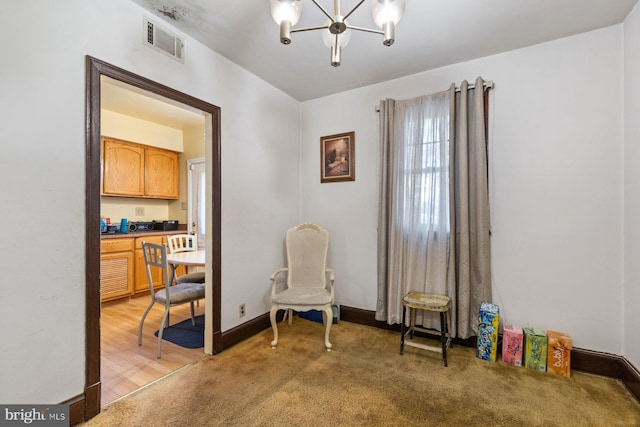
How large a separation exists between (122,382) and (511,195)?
3426mm

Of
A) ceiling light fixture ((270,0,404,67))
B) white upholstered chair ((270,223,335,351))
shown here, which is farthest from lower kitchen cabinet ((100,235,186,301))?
ceiling light fixture ((270,0,404,67))

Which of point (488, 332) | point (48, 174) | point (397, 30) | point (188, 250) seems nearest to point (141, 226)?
point (188, 250)

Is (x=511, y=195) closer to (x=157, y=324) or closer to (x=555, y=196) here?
(x=555, y=196)

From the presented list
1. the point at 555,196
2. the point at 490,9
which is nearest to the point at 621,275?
the point at 555,196

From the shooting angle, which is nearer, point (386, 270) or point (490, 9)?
point (490, 9)

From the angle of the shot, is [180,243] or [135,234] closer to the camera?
[180,243]

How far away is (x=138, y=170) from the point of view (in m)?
4.38

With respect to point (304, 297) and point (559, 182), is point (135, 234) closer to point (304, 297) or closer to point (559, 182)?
point (304, 297)

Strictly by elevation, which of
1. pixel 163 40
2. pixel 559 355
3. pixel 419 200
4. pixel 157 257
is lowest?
pixel 559 355

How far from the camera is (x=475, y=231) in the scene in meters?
2.52

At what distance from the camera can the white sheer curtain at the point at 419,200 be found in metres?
2.63

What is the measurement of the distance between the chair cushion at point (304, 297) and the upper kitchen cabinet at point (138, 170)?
320 centimetres

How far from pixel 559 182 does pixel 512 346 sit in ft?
4.54

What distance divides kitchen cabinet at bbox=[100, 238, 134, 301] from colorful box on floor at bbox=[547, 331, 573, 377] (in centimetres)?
482
